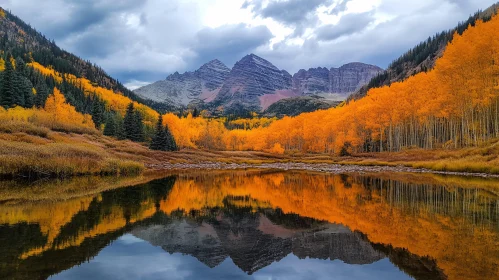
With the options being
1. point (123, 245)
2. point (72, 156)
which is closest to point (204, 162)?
point (72, 156)

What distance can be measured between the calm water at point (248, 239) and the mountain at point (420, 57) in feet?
550

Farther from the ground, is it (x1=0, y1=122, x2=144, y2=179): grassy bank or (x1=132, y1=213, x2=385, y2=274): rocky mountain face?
(x1=0, y1=122, x2=144, y2=179): grassy bank

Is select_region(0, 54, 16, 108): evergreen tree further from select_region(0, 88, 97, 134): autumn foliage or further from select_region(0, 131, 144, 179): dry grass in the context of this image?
select_region(0, 131, 144, 179): dry grass

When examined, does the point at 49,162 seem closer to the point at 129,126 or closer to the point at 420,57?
the point at 129,126

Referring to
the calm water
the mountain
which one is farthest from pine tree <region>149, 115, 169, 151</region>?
the mountain

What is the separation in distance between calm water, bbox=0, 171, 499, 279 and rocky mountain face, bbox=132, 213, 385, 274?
0.03 m

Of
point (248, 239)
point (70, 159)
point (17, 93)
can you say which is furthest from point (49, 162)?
point (17, 93)

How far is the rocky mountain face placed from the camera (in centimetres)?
783

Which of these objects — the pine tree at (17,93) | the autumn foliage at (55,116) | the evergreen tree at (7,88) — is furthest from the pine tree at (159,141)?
the pine tree at (17,93)

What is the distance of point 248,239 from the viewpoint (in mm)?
9492

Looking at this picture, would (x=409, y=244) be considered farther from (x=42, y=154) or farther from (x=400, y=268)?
(x=42, y=154)

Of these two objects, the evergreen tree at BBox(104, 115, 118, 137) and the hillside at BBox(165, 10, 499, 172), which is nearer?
the hillside at BBox(165, 10, 499, 172)

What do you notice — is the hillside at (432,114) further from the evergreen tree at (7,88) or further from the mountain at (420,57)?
the mountain at (420,57)

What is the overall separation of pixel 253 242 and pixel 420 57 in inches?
7614
